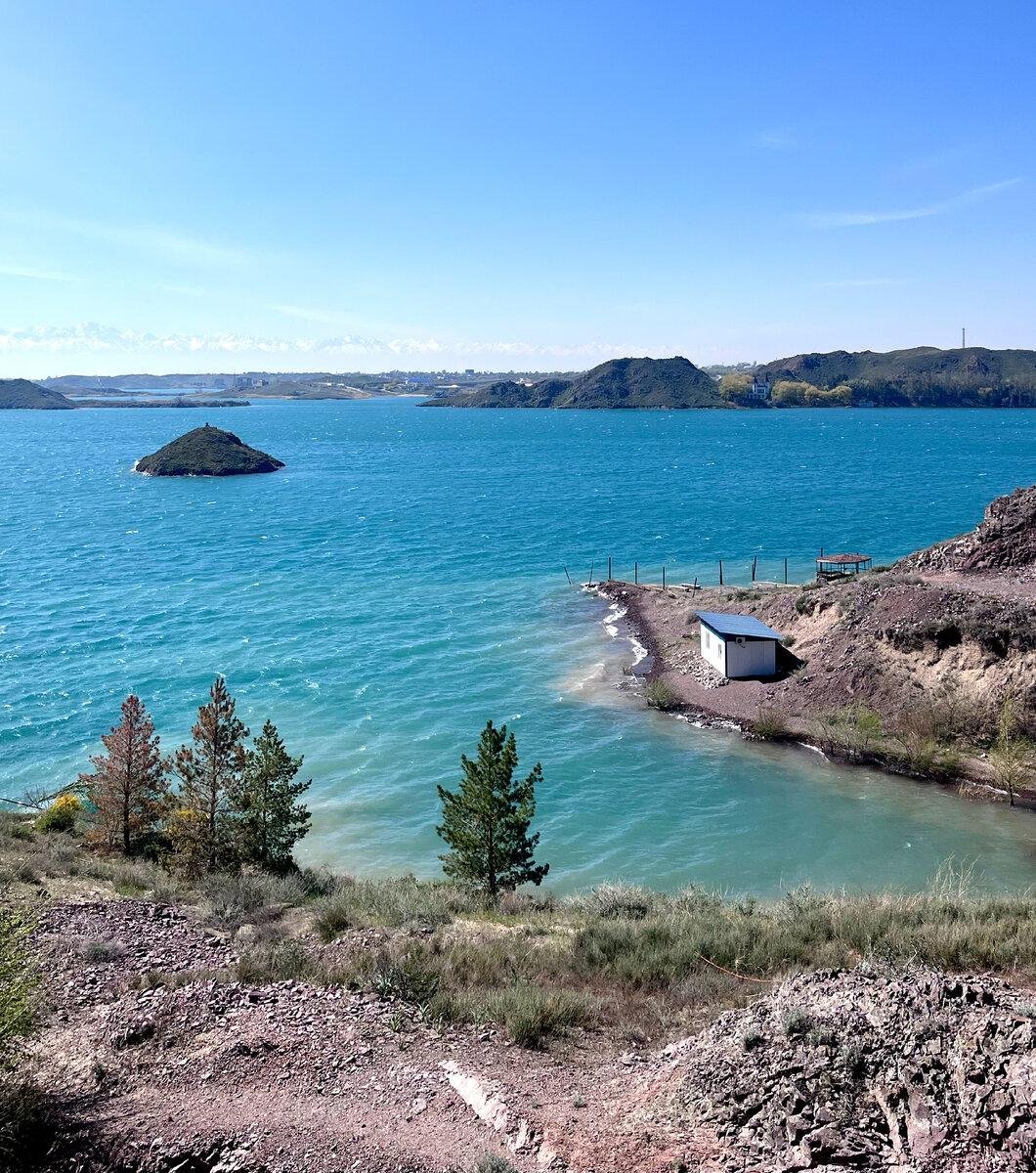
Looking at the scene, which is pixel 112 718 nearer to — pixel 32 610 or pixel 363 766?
pixel 363 766

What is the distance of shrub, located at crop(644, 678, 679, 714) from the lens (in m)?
42.8

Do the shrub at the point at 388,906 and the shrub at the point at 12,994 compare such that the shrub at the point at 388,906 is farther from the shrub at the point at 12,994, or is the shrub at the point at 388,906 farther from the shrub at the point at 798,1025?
the shrub at the point at 798,1025

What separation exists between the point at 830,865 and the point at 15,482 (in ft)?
474

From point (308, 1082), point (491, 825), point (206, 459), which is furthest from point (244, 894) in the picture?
point (206, 459)

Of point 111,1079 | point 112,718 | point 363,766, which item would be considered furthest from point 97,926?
point 112,718

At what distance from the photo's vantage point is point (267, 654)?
5219 centimetres

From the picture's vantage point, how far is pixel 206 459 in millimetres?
148875

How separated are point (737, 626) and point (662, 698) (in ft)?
20.9

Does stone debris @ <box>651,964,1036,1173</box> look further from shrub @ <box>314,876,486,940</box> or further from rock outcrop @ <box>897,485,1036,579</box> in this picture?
rock outcrop @ <box>897,485,1036,579</box>

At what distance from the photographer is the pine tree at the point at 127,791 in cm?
2539

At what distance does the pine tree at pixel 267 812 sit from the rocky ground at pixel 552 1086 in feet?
30.0

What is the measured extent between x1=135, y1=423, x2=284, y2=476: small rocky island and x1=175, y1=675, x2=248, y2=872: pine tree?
426ft

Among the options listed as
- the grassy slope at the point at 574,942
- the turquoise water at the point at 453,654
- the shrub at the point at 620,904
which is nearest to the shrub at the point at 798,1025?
the grassy slope at the point at 574,942

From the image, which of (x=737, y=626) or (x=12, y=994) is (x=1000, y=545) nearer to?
(x=737, y=626)
